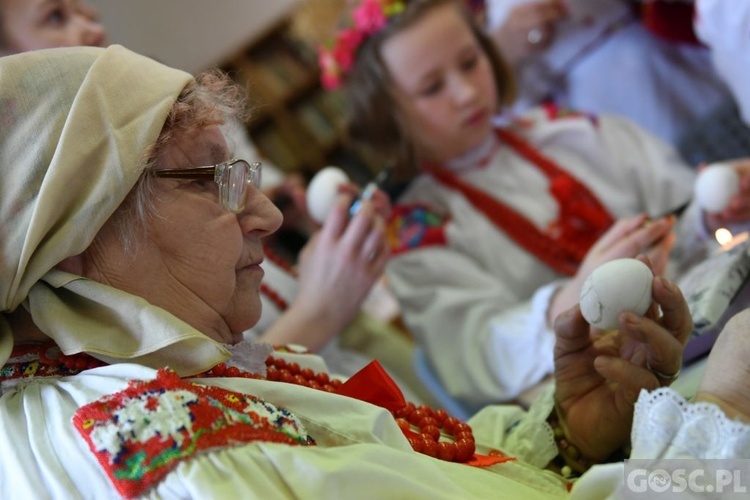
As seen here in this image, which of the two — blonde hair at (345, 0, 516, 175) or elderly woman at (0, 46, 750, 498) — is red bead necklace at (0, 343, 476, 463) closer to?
elderly woman at (0, 46, 750, 498)

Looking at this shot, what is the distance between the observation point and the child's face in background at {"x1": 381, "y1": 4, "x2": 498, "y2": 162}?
6.03ft

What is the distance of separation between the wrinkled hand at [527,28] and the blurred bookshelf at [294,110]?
5.78 feet

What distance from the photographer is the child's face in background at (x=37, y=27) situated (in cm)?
158

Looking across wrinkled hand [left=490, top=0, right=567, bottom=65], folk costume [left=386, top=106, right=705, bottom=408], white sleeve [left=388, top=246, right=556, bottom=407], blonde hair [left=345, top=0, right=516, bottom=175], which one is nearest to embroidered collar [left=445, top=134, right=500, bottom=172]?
folk costume [left=386, top=106, right=705, bottom=408]

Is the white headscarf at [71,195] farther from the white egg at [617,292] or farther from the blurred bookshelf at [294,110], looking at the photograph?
the blurred bookshelf at [294,110]

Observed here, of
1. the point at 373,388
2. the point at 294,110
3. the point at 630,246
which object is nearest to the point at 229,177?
the point at 373,388

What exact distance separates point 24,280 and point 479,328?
105 centimetres

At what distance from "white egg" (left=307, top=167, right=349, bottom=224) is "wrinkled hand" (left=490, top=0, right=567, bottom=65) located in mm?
843

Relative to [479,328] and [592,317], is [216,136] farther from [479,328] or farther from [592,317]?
[479,328]

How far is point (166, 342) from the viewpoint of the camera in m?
0.87

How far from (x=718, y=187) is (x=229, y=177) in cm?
97


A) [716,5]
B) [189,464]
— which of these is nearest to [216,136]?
[189,464]

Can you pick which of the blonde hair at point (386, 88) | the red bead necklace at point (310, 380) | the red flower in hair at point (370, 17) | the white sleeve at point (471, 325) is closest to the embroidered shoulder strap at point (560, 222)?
the white sleeve at point (471, 325)

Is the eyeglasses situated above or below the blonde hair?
above
